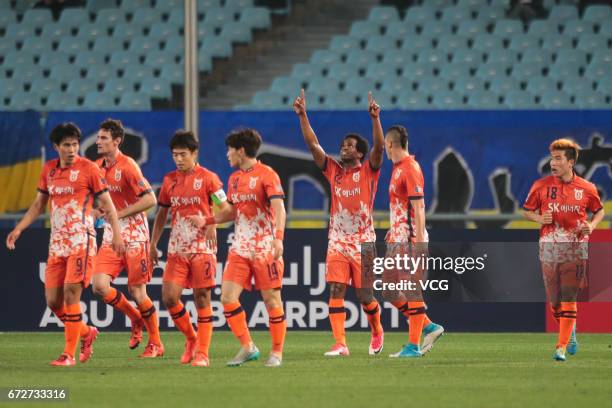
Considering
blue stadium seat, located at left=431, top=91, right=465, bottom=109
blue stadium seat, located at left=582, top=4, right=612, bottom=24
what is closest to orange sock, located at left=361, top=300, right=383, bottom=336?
blue stadium seat, located at left=431, top=91, right=465, bottom=109

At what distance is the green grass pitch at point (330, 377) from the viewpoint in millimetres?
8219

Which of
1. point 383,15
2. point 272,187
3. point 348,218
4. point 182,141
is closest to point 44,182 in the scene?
point 182,141

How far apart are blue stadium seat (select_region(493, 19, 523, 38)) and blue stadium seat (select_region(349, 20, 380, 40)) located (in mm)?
2000

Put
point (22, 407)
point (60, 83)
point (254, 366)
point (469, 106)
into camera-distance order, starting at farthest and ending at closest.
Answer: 1. point (60, 83)
2. point (469, 106)
3. point (254, 366)
4. point (22, 407)

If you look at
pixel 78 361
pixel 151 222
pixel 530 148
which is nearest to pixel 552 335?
pixel 530 148

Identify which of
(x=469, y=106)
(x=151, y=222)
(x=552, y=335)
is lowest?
(x=552, y=335)

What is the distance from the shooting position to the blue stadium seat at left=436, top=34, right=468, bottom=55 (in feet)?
68.1

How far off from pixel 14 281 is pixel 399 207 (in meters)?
5.42

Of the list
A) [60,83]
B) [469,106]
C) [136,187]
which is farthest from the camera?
[60,83]

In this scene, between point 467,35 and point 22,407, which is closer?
point 22,407

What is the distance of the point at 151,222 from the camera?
1496 cm

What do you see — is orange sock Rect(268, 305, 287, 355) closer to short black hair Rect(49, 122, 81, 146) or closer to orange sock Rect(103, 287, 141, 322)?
orange sock Rect(103, 287, 141, 322)

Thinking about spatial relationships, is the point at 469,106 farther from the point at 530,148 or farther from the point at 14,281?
the point at 14,281

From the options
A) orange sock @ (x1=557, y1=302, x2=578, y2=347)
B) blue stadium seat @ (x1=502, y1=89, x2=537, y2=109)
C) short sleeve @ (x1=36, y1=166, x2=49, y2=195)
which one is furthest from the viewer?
blue stadium seat @ (x1=502, y1=89, x2=537, y2=109)
